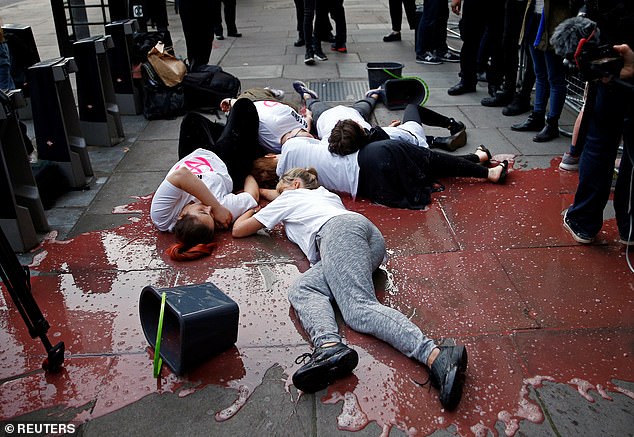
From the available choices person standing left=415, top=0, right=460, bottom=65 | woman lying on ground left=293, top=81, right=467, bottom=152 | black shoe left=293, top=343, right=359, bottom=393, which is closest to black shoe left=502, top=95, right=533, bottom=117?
woman lying on ground left=293, top=81, right=467, bottom=152

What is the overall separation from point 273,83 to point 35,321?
578 centimetres

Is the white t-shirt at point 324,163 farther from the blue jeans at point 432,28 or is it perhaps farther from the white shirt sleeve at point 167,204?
the blue jeans at point 432,28

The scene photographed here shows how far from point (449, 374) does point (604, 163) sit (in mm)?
1961

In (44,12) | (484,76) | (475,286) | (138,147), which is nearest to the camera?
(475,286)

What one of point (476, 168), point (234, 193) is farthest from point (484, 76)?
point (234, 193)

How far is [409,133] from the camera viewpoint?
5.05 meters

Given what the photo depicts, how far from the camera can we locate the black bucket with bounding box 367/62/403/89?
680cm

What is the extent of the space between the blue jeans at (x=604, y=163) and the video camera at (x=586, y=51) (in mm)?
175

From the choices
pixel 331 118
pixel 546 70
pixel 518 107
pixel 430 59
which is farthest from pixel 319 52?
pixel 546 70

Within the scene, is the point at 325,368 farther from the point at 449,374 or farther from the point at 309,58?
the point at 309,58

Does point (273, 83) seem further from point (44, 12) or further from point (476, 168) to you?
point (44, 12)

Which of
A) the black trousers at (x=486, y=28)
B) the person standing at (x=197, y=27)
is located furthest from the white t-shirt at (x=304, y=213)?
the person standing at (x=197, y=27)

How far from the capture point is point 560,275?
11.8 ft

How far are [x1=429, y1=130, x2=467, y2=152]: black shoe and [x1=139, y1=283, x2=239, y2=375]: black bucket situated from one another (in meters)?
3.25
